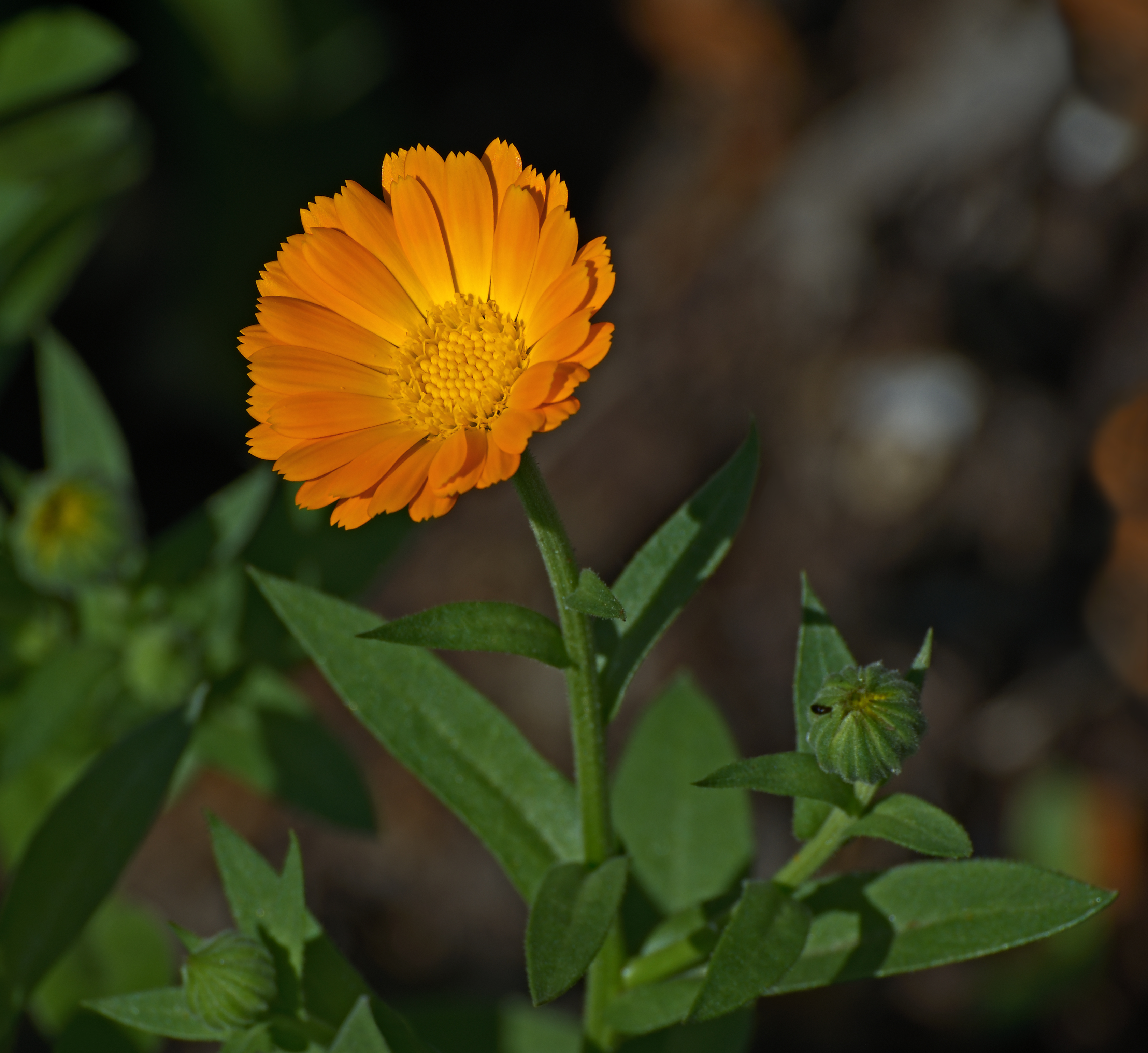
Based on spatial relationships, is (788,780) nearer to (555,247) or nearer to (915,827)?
(915,827)

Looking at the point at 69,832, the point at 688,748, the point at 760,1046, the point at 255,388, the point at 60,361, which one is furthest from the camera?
the point at 760,1046

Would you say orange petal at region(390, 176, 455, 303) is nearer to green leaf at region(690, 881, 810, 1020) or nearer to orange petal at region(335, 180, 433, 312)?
orange petal at region(335, 180, 433, 312)

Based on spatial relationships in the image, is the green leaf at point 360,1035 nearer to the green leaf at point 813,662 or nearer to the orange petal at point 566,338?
the green leaf at point 813,662

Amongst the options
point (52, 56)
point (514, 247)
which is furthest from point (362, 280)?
point (52, 56)

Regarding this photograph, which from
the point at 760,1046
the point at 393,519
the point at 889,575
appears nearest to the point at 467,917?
the point at 760,1046

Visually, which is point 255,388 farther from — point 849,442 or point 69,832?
point 849,442

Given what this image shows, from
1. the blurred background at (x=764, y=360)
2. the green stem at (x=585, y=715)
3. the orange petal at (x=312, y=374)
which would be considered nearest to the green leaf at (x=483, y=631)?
the green stem at (x=585, y=715)

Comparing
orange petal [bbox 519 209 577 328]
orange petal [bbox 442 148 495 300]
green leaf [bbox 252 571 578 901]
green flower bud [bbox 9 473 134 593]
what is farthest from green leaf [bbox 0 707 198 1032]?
orange petal [bbox 519 209 577 328]
